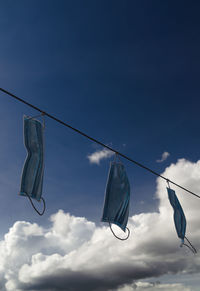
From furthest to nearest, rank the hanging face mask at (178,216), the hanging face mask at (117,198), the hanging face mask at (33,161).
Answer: the hanging face mask at (178,216) → the hanging face mask at (117,198) → the hanging face mask at (33,161)

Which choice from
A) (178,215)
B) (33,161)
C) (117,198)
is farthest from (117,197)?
(178,215)

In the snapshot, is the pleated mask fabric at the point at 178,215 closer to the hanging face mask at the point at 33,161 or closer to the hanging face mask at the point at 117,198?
the hanging face mask at the point at 117,198

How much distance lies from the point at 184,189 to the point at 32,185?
6.46 m

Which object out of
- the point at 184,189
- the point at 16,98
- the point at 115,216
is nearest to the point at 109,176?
the point at 115,216

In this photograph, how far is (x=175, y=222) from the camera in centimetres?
959

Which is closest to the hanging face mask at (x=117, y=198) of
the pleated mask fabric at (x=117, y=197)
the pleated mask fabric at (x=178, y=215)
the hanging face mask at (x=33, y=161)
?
the pleated mask fabric at (x=117, y=197)

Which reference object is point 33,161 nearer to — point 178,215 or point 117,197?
point 117,197

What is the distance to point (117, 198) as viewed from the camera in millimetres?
7438

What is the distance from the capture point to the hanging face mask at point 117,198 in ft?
Answer: 23.6

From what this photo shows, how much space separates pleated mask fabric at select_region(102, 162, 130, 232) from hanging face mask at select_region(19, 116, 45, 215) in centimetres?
204

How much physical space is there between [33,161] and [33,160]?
3cm

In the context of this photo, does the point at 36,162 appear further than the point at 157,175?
No

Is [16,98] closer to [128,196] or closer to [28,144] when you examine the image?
[28,144]

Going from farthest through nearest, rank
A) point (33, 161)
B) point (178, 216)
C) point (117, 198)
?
1. point (178, 216)
2. point (117, 198)
3. point (33, 161)
